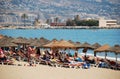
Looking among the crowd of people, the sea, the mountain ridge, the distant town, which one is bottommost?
the crowd of people

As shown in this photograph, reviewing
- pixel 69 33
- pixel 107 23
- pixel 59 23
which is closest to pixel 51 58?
pixel 69 33

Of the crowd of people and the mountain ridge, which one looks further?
the crowd of people

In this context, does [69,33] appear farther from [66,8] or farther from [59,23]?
[66,8]

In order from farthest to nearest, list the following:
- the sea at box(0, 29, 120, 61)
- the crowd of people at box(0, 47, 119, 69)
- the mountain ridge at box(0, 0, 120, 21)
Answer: the crowd of people at box(0, 47, 119, 69)
the sea at box(0, 29, 120, 61)
the mountain ridge at box(0, 0, 120, 21)

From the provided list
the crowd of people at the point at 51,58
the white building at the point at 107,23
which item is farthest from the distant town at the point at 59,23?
the crowd of people at the point at 51,58

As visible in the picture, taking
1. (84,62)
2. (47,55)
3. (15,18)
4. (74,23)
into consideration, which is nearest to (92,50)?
(47,55)

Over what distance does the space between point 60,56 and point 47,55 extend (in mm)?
383

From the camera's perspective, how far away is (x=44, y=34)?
5.70m

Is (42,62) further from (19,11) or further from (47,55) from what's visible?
(19,11)

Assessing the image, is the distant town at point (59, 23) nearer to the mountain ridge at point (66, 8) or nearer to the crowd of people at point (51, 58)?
the mountain ridge at point (66, 8)

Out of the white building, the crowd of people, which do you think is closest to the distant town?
the white building

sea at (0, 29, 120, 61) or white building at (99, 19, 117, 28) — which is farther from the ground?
white building at (99, 19, 117, 28)

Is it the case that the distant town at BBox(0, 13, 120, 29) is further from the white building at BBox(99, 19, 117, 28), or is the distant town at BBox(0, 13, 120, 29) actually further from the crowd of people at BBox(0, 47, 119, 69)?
the crowd of people at BBox(0, 47, 119, 69)

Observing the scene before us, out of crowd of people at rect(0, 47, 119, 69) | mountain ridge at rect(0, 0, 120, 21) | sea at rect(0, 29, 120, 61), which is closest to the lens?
mountain ridge at rect(0, 0, 120, 21)
